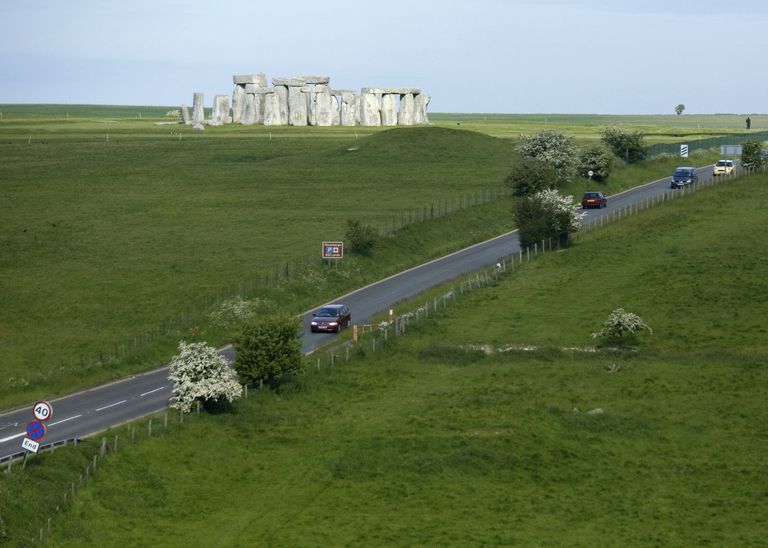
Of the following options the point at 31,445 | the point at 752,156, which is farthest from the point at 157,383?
the point at 752,156

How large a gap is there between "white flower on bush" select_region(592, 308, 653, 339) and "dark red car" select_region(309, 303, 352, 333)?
15.9m

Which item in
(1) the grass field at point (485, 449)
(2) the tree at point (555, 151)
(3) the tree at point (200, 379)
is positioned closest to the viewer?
(1) the grass field at point (485, 449)

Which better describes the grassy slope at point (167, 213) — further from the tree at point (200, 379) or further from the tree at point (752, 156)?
the tree at point (752, 156)

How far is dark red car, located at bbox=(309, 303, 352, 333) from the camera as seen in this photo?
263 feet

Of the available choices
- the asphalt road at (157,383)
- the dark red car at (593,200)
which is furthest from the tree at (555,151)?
the asphalt road at (157,383)

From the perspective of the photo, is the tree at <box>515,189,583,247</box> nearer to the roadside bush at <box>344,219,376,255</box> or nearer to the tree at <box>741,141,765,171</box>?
the roadside bush at <box>344,219,376,255</box>

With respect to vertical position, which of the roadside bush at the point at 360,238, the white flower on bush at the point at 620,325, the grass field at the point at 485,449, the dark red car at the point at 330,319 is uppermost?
the roadside bush at the point at 360,238

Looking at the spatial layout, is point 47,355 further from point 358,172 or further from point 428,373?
point 358,172

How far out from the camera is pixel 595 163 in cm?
13875

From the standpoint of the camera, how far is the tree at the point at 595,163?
139 metres

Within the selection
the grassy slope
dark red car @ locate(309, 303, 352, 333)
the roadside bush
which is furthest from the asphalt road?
the roadside bush

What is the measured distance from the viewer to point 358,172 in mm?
154750

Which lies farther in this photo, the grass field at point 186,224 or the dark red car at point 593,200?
the dark red car at point 593,200

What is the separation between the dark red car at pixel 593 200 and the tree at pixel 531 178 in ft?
18.7
